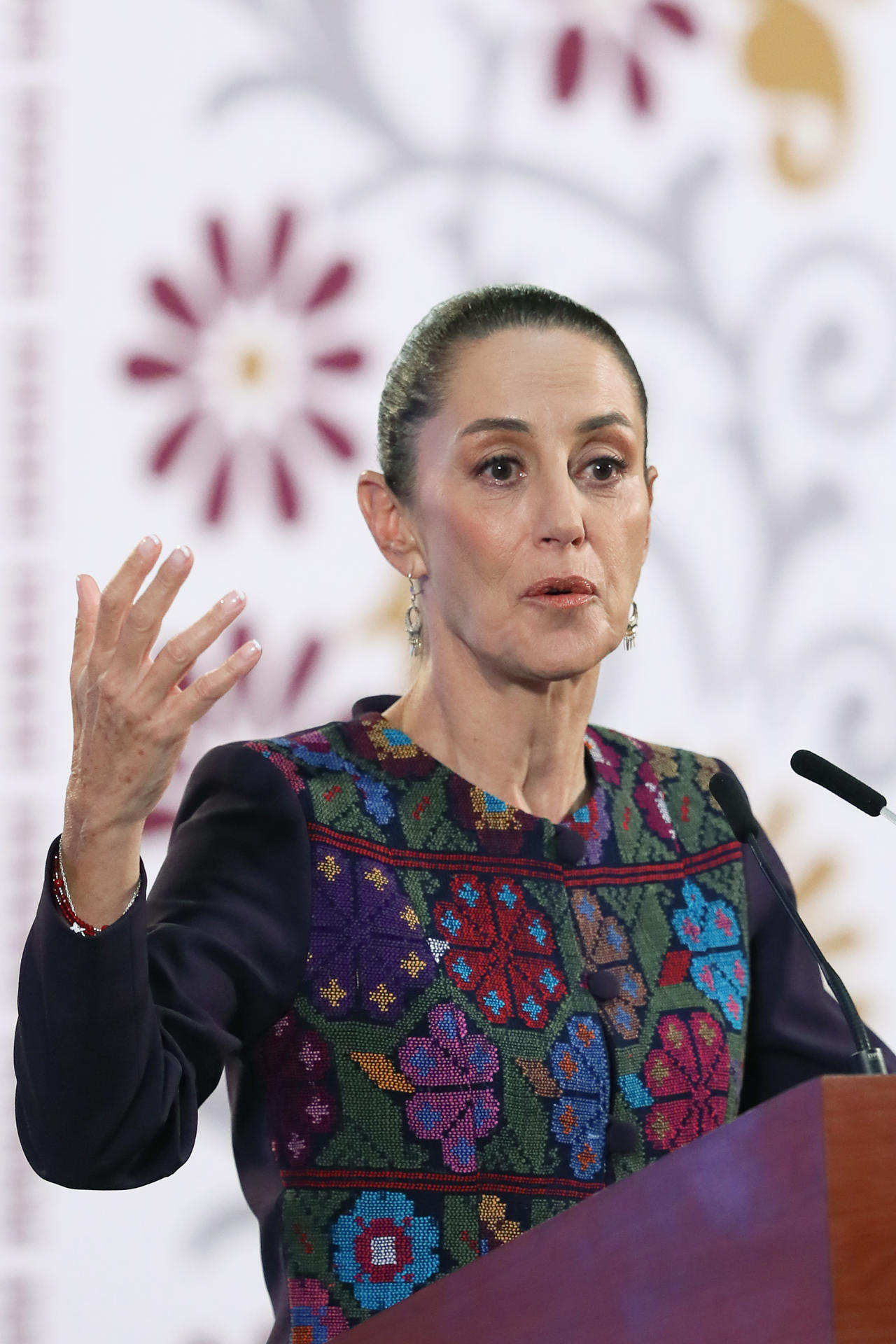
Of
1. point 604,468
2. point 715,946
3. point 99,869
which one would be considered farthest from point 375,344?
point 99,869

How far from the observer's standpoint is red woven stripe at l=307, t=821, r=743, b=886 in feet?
5.41

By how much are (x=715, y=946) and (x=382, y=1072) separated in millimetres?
423

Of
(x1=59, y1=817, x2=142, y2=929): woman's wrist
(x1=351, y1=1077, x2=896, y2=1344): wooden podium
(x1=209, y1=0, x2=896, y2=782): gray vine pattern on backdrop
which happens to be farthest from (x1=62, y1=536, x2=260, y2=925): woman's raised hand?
(x1=209, y1=0, x2=896, y2=782): gray vine pattern on backdrop

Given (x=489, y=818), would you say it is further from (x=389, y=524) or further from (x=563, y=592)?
(x=389, y=524)

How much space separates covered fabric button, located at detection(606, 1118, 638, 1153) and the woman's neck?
0.36m

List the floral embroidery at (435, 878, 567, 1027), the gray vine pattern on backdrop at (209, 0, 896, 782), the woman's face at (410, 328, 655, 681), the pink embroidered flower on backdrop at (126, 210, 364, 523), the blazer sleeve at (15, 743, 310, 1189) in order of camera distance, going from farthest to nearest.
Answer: the gray vine pattern on backdrop at (209, 0, 896, 782), the pink embroidered flower on backdrop at (126, 210, 364, 523), the woman's face at (410, 328, 655, 681), the floral embroidery at (435, 878, 567, 1027), the blazer sleeve at (15, 743, 310, 1189)

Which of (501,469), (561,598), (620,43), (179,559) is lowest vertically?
(179,559)

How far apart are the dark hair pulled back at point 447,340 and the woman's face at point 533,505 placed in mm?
16

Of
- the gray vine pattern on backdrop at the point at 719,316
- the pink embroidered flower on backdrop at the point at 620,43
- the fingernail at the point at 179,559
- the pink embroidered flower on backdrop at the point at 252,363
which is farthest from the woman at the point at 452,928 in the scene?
the pink embroidered flower on backdrop at the point at 620,43

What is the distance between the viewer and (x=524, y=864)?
Answer: 1.74m

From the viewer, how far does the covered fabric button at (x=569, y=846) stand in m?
1.76

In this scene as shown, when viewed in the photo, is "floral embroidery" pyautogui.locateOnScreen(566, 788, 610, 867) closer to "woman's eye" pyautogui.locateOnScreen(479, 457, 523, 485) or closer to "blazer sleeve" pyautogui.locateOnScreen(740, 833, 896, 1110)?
"blazer sleeve" pyautogui.locateOnScreen(740, 833, 896, 1110)

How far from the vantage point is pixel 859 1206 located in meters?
0.77

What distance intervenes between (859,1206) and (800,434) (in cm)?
207
